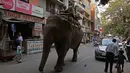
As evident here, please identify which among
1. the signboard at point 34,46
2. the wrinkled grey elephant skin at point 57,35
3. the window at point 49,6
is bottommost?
the signboard at point 34,46

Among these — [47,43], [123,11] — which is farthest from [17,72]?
[123,11]

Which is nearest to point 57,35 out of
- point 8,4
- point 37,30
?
point 8,4

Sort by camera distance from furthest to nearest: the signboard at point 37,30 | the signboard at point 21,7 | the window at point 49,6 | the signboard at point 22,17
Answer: the window at point 49,6, the signboard at point 37,30, the signboard at point 22,17, the signboard at point 21,7

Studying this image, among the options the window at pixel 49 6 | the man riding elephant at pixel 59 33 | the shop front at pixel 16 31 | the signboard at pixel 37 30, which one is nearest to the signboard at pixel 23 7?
the shop front at pixel 16 31

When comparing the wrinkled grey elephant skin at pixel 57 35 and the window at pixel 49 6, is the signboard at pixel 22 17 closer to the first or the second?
the window at pixel 49 6

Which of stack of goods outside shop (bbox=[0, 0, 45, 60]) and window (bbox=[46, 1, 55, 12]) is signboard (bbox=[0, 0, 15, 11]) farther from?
window (bbox=[46, 1, 55, 12])

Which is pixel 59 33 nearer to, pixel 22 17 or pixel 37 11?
pixel 22 17

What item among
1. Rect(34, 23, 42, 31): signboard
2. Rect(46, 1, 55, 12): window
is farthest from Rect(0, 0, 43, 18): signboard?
Rect(46, 1, 55, 12): window

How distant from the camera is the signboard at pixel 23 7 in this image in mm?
18612

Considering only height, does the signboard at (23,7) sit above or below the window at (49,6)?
below

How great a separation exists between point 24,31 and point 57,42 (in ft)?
38.2

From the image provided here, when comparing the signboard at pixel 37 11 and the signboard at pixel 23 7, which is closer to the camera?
the signboard at pixel 23 7

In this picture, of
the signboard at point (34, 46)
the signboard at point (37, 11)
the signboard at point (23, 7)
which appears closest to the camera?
the signboard at point (34, 46)

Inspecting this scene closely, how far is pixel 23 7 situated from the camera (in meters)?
19.8
